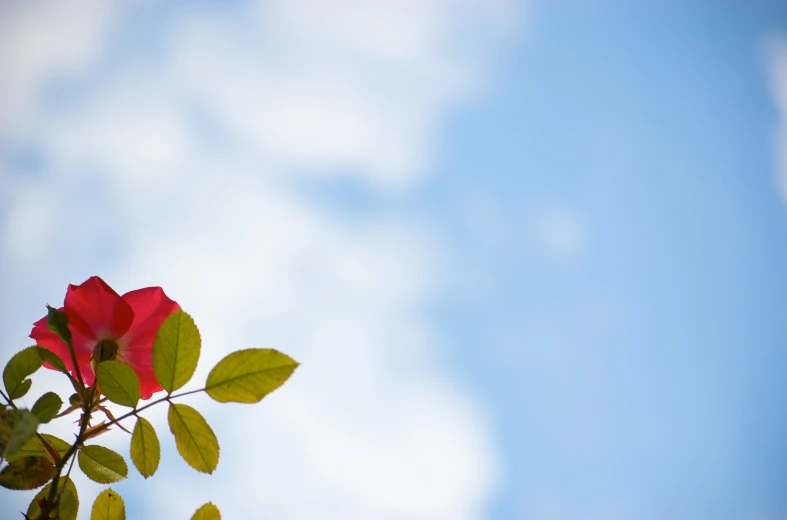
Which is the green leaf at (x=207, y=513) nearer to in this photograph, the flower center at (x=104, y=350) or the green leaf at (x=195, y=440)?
the green leaf at (x=195, y=440)

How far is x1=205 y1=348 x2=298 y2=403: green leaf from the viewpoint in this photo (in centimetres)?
41

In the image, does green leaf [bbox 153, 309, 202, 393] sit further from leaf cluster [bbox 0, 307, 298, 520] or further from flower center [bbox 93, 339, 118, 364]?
→ flower center [bbox 93, 339, 118, 364]

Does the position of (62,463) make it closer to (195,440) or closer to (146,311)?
(195,440)

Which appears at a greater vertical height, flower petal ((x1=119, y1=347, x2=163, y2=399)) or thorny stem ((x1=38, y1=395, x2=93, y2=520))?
flower petal ((x1=119, y1=347, x2=163, y2=399))

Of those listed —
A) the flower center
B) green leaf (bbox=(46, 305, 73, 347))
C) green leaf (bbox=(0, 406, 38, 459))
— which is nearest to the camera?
green leaf (bbox=(0, 406, 38, 459))

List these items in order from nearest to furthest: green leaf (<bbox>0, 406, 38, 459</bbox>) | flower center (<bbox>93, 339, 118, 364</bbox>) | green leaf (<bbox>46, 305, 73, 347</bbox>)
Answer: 1. green leaf (<bbox>0, 406, 38, 459</bbox>)
2. green leaf (<bbox>46, 305, 73, 347</bbox>)
3. flower center (<bbox>93, 339, 118, 364</bbox>)

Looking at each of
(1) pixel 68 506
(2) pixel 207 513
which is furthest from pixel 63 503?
(2) pixel 207 513

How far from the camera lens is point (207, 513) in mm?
439

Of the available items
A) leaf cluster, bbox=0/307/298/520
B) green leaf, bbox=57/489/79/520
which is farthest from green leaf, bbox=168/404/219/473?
green leaf, bbox=57/489/79/520

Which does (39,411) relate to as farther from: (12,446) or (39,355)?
(12,446)

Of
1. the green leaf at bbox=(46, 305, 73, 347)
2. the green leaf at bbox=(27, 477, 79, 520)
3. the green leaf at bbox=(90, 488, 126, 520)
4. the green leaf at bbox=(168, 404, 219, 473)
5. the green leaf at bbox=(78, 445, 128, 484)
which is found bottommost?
the green leaf at bbox=(27, 477, 79, 520)

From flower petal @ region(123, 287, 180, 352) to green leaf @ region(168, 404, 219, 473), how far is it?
12cm

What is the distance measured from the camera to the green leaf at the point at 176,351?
0.42 meters

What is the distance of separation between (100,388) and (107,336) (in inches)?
4.3
